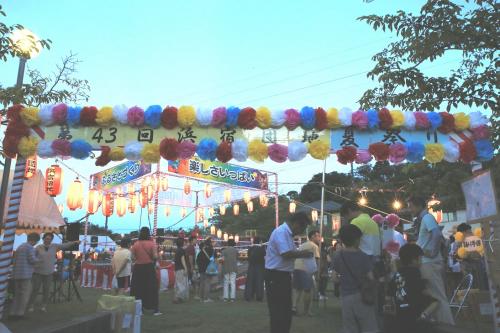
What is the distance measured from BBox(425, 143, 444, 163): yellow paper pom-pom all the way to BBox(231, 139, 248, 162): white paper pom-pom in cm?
288

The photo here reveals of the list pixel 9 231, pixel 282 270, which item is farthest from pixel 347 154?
pixel 9 231

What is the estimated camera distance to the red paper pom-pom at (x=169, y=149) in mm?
6840

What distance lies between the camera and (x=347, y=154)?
6965 mm

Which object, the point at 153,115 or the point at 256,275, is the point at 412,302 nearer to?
the point at 153,115

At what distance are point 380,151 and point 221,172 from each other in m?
13.8

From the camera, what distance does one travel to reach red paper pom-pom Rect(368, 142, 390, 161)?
6.97 meters

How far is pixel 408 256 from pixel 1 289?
5864 millimetres

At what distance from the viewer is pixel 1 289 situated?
21.9 ft

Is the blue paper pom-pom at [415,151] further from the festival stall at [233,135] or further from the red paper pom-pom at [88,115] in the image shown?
the red paper pom-pom at [88,115]

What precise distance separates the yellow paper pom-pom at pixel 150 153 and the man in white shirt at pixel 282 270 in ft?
8.32

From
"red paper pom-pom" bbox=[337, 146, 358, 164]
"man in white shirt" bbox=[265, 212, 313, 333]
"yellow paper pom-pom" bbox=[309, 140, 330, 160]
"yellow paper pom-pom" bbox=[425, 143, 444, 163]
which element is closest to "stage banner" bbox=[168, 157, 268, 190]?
"yellow paper pom-pom" bbox=[309, 140, 330, 160]

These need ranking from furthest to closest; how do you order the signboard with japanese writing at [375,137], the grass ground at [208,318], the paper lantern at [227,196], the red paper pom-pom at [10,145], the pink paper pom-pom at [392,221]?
the paper lantern at [227,196] → the pink paper pom-pom at [392,221] → the grass ground at [208,318] → the signboard with japanese writing at [375,137] → the red paper pom-pom at [10,145]

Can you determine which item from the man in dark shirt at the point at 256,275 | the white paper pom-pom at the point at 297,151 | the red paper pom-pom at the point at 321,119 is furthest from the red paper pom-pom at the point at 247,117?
the man in dark shirt at the point at 256,275

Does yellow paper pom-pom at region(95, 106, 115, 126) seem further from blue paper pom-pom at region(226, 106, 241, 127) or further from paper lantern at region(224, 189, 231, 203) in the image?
paper lantern at region(224, 189, 231, 203)
